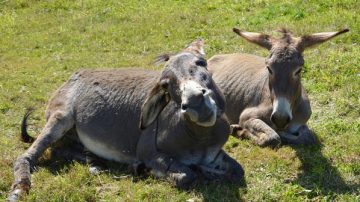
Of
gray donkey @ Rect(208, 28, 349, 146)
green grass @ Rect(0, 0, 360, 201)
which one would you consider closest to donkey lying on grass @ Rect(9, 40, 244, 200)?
green grass @ Rect(0, 0, 360, 201)

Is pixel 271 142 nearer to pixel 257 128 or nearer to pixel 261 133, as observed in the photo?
pixel 261 133

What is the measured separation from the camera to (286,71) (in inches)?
300

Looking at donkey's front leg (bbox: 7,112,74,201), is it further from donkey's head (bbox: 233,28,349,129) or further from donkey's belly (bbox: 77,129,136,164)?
donkey's head (bbox: 233,28,349,129)

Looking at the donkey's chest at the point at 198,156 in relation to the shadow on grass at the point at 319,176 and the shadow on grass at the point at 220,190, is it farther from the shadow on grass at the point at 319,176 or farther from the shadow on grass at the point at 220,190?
the shadow on grass at the point at 319,176

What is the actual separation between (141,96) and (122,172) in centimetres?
105

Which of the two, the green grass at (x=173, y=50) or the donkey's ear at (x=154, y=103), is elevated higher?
the donkey's ear at (x=154, y=103)

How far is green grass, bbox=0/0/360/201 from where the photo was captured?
6.77m

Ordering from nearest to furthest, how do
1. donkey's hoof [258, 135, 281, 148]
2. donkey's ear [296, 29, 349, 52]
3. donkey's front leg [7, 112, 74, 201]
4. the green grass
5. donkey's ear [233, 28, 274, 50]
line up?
the green grass < donkey's front leg [7, 112, 74, 201] < donkey's ear [296, 29, 349, 52] < donkey's hoof [258, 135, 281, 148] < donkey's ear [233, 28, 274, 50]

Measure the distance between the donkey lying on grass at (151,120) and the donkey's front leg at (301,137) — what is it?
1.40 metres

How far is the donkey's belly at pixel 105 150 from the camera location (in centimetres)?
760

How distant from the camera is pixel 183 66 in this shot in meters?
6.70

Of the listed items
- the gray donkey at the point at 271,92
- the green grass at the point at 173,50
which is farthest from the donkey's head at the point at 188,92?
the gray donkey at the point at 271,92

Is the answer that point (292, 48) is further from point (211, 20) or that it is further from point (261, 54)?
point (211, 20)

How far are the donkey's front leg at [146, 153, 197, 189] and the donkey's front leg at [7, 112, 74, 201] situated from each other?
4.77 ft
